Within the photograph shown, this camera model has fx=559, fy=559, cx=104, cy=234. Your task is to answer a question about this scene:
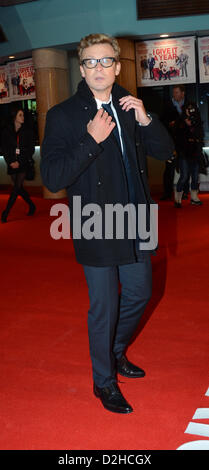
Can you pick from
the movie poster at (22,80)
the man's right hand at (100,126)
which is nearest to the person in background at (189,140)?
the movie poster at (22,80)

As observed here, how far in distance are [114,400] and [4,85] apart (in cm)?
1151

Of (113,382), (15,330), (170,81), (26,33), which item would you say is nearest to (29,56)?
(26,33)

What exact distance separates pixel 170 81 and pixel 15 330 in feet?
26.9

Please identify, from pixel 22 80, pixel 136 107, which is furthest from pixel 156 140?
pixel 22 80

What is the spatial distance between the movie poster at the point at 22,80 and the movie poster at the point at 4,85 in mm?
197

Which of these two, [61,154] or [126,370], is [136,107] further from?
[126,370]

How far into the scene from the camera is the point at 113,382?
2666 millimetres

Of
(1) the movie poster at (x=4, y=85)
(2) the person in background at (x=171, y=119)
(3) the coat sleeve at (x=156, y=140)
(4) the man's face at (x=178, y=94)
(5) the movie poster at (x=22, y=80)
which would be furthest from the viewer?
(1) the movie poster at (x=4, y=85)

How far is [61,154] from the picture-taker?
238 centimetres

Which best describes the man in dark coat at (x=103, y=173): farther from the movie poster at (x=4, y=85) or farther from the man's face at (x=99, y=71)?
the movie poster at (x=4, y=85)

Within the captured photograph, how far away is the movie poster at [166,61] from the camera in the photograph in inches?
426

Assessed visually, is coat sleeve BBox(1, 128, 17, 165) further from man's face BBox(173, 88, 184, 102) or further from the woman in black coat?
man's face BBox(173, 88, 184, 102)
